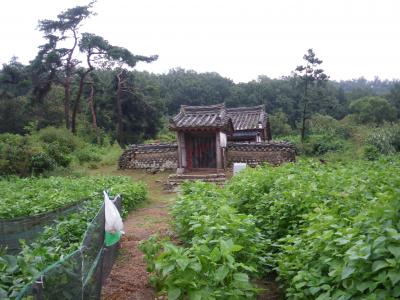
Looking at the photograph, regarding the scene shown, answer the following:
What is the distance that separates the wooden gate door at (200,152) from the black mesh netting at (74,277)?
540 inches

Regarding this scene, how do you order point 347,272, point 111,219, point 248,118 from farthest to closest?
point 248,118, point 111,219, point 347,272

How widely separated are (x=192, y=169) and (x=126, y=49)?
10.2 meters

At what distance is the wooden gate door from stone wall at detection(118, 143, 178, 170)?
0.96 m

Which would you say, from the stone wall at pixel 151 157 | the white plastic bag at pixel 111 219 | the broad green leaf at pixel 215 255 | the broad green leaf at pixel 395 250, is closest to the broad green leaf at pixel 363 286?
the broad green leaf at pixel 395 250

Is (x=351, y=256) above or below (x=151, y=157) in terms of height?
below

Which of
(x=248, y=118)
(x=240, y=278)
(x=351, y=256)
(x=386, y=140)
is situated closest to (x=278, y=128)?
(x=248, y=118)

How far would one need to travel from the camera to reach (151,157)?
63.4ft

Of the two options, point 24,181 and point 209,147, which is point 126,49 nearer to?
point 209,147

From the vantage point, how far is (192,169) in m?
18.2

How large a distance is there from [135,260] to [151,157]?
1315 centimetres

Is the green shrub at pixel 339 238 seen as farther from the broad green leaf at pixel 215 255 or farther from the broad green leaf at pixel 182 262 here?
the broad green leaf at pixel 182 262

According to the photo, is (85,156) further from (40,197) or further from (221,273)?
(221,273)

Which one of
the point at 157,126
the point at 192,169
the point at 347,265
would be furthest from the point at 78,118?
the point at 347,265

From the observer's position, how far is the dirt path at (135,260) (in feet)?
16.2
